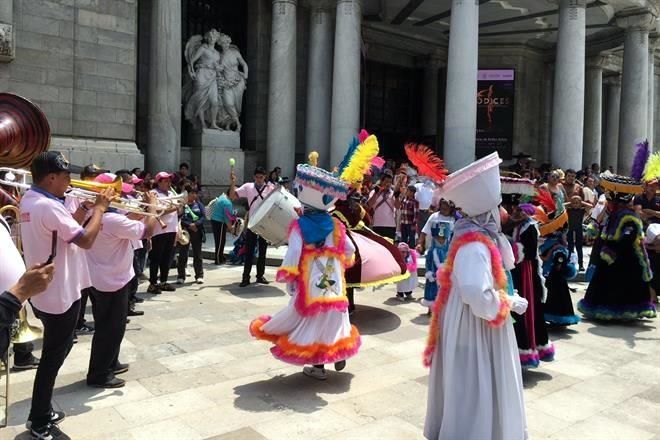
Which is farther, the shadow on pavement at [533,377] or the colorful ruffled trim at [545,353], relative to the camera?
the colorful ruffled trim at [545,353]

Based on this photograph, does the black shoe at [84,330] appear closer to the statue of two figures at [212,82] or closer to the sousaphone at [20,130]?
the sousaphone at [20,130]

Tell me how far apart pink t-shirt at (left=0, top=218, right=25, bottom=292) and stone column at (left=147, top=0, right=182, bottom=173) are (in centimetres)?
1301

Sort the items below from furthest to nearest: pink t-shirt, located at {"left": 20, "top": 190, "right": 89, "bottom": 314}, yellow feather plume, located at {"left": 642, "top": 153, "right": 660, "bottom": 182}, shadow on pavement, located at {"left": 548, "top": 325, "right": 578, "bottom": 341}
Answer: yellow feather plume, located at {"left": 642, "top": 153, "right": 660, "bottom": 182}, shadow on pavement, located at {"left": 548, "top": 325, "right": 578, "bottom": 341}, pink t-shirt, located at {"left": 20, "top": 190, "right": 89, "bottom": 314}

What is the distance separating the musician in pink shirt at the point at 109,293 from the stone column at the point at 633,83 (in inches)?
872

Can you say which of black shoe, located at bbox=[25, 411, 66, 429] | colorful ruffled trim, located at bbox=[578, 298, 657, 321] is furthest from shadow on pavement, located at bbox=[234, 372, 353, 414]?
colorful ruffled trim, located at bbox=[578, 298, 657, 321]

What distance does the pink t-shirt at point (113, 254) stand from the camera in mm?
4918

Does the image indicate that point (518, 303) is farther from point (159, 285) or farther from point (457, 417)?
point (159, 285)

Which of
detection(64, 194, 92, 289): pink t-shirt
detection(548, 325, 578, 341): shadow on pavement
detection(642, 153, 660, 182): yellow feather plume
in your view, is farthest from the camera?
detection(642, 153, 660, 182): yellow feather plume

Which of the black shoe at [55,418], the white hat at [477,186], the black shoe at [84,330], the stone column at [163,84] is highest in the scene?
the stone column at [163,84]

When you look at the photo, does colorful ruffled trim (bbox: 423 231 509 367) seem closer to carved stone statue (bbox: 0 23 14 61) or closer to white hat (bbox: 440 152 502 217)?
white hat (bbox: 440 152 502 217)

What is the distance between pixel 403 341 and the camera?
654cm

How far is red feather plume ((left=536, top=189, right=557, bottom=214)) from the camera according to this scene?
22.1 ft

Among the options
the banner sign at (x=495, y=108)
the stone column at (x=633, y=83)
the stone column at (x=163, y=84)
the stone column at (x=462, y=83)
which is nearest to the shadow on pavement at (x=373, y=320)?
the stone column at (x=163, y=84)

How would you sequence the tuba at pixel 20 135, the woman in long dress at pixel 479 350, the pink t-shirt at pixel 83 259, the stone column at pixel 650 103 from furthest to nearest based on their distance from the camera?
the stone column at pixel 650 103 → the tuba at pixel 20 135 → the pink t-shirt at pixel 83 259 → the woman in long dress at pixel 479 350
